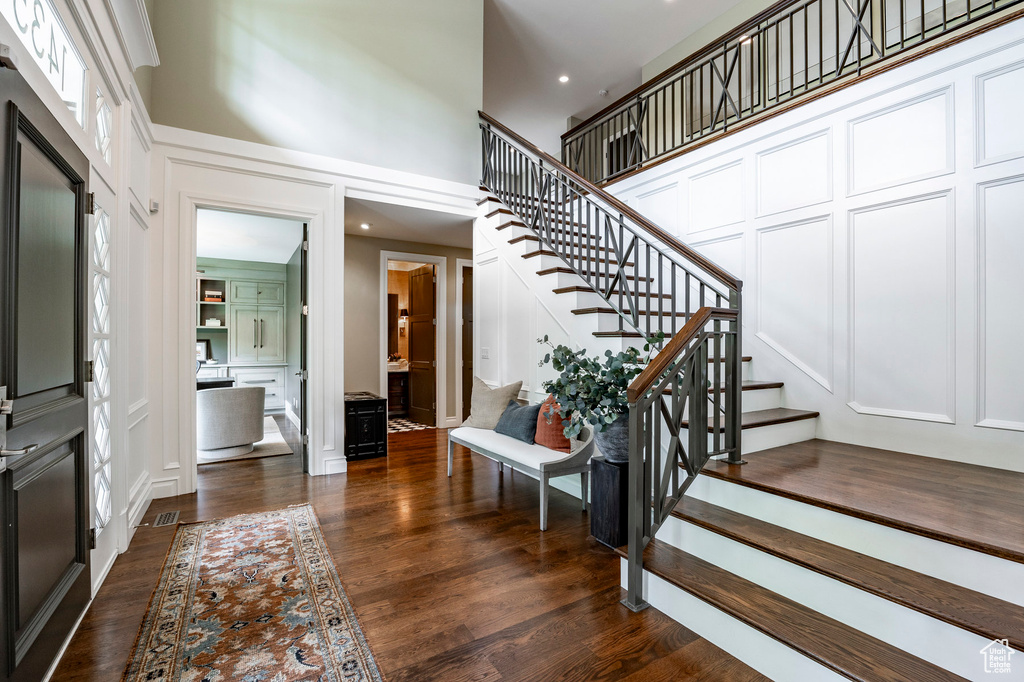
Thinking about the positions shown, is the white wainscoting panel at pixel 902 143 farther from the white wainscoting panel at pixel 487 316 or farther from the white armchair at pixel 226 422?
the white armchair at pixel 226 422

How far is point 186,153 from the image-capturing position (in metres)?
3.71

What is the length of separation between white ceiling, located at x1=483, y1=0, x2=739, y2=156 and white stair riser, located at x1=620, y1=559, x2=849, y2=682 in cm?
590

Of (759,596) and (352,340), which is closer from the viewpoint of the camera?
(759,596)

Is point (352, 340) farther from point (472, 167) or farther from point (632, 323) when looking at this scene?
point (632, 323)

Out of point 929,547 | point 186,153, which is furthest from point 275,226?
point 929,547

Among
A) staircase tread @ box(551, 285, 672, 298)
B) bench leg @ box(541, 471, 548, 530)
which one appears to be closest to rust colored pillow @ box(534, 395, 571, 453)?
bench leg @ box(541, 471, 548, 530)

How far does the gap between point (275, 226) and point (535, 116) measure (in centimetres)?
490

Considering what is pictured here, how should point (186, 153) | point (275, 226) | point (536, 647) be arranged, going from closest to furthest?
point (536, 647), point (186, 153), point (275, 226)

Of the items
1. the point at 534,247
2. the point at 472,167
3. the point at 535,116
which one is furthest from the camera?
the point at 535,116

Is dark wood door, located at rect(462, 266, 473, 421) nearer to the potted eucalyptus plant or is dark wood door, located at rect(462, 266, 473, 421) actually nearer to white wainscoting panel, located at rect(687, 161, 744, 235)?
white wainscoting panel, located at rect(687, 161, 744, 235)

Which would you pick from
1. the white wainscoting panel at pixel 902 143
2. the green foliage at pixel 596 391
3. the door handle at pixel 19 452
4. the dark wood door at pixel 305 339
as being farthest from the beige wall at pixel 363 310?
the white wainscoting panel at pixel 902 143

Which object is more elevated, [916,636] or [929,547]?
[929,547]

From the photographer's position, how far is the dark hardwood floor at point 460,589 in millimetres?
1724

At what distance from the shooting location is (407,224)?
5.47m
